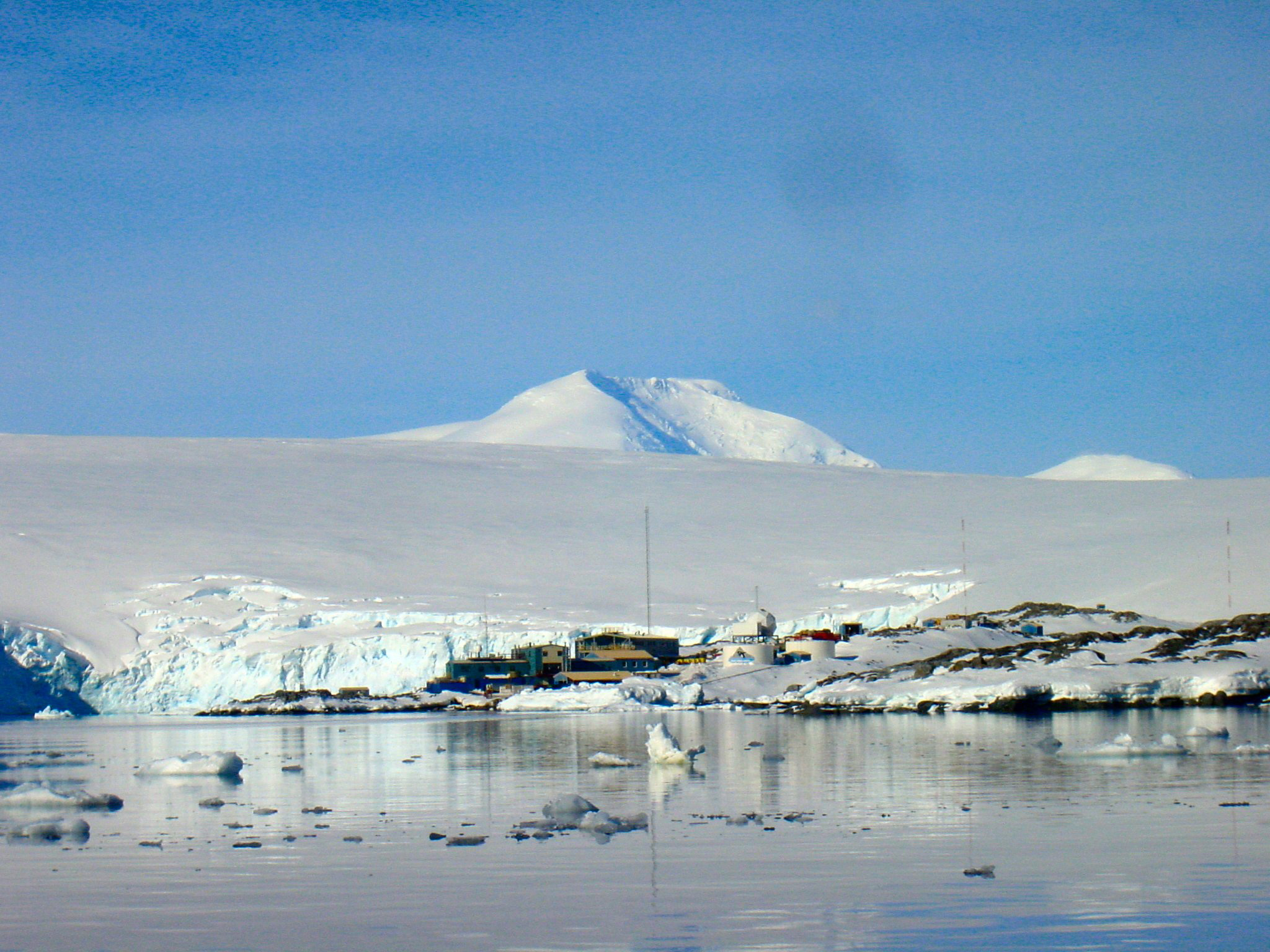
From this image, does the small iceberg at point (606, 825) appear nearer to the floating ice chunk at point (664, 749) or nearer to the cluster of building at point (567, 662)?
the floating ice chunk at point (664, 749)

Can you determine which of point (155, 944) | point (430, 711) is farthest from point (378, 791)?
point (430, 711)

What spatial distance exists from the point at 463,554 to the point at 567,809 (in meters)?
61.8

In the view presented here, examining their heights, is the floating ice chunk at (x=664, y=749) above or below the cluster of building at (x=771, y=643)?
below

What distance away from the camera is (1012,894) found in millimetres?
10203

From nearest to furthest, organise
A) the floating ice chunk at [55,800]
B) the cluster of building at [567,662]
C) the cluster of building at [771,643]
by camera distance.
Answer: the floating ice chunk at [55,800], the cluster of building at [771,643], the cluster of building at [567,662]

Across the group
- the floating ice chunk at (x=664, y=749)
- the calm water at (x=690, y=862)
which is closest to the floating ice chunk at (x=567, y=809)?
the calm water at (x=690, y=862)

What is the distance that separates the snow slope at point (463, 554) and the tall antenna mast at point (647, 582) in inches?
15.1

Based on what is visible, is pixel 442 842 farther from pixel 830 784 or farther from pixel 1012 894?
pixel 830 784

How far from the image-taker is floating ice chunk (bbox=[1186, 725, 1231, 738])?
26547 mm

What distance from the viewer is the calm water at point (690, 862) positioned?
9.12 meters

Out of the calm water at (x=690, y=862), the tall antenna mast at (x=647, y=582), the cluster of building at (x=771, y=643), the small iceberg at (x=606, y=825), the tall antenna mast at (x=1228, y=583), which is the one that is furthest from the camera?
the tall antenna mast at (x=647, y=582)

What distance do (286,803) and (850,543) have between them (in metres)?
64.1

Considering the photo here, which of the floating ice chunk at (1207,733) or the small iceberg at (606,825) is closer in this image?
the small iceberg at (606,825)

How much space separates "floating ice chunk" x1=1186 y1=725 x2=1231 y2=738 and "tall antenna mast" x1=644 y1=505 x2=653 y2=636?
40931 millimetres
